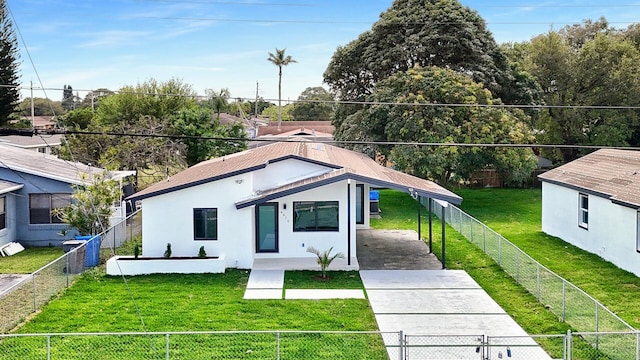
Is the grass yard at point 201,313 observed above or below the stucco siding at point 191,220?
below

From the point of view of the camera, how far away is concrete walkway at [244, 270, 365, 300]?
51.9 feet

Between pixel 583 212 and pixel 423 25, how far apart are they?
17.7m

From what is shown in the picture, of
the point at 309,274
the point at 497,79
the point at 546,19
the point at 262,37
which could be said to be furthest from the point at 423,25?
the point at 309,274

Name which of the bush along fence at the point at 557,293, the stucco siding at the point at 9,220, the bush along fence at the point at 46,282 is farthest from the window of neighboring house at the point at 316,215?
the stucco siding at the point at 9,220

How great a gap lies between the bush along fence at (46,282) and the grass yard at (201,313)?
306mm

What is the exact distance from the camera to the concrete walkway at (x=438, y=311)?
11.8m

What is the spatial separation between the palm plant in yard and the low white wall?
279 cm

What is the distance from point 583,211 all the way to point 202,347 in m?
16.0

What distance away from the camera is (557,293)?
1459cm

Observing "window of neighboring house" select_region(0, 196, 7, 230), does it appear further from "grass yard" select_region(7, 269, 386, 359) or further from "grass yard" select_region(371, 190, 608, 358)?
"grass yard" select_region(371, 190, 608, 358)

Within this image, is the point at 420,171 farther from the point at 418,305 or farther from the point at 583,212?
the point at 418,305

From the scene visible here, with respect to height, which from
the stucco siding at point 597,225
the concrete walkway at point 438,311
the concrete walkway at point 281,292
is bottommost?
the concrete walkway at point 438,311

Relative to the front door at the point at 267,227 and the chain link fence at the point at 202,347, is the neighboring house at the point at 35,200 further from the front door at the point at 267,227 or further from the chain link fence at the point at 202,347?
the chain link fence at the point at 202,347

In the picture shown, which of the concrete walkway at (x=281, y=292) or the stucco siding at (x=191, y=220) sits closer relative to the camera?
the concrete walkway at (x=281, y=292)
